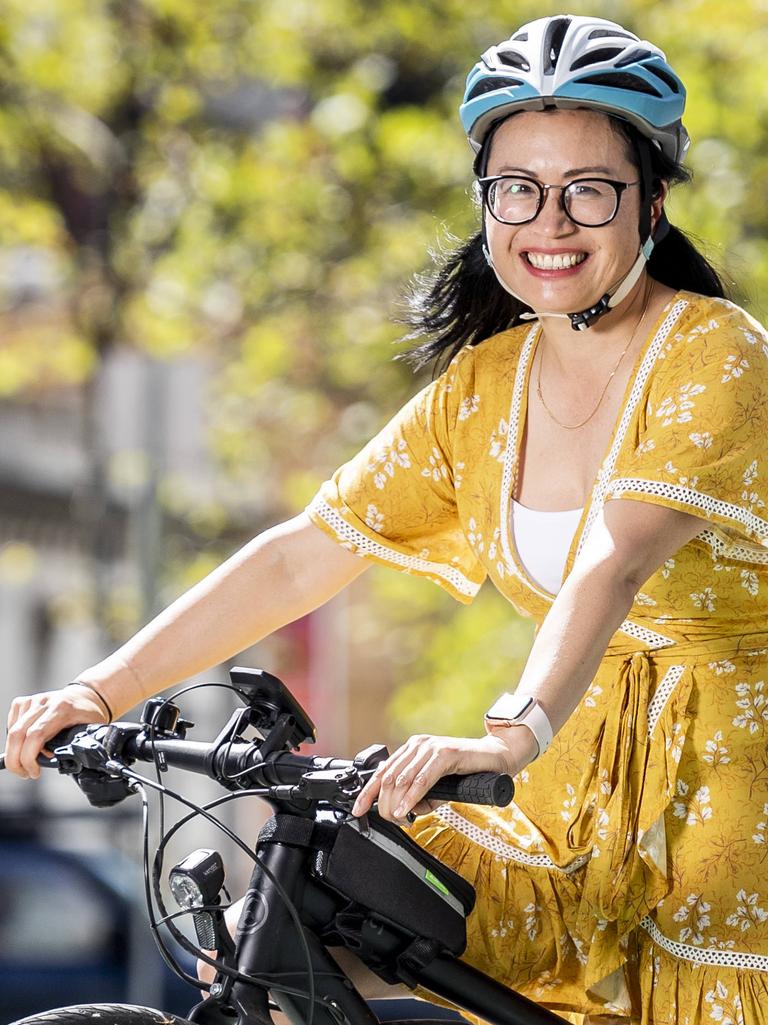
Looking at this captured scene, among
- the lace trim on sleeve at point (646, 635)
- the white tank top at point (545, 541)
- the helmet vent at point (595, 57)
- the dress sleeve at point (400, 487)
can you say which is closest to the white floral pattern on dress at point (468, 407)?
the dress sleeve at point (400, 487)

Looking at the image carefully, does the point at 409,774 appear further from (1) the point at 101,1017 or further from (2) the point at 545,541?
(2) the point at 545,541

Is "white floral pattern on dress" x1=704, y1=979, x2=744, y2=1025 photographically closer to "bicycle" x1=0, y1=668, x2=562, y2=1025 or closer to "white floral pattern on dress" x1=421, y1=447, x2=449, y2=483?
"bicycle" x1=0, y1=668, x2=562, y2=1025

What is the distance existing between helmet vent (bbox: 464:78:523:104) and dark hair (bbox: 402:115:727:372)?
11.3 inches

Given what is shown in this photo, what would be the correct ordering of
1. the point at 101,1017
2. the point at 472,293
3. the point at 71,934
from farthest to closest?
the point at 71,934 → the point at 472,293 → the point at 101,1017

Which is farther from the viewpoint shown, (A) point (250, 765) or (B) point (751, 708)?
(B) point (751, 708)

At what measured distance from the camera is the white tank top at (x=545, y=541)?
2.46 m

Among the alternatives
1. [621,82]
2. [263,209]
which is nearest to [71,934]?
[263,209]

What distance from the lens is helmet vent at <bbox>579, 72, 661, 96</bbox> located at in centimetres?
244

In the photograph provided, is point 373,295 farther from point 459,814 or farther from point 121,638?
point 459,814

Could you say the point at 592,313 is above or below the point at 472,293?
below

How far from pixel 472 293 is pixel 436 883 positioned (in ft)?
3.65

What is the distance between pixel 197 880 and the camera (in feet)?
6.69

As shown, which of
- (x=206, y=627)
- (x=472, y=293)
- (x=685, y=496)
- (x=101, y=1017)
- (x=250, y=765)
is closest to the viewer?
(x=101, y=1017)

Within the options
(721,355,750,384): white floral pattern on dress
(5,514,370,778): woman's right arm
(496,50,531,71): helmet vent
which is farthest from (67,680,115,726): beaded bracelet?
(496,50,531,71): helmet vent
